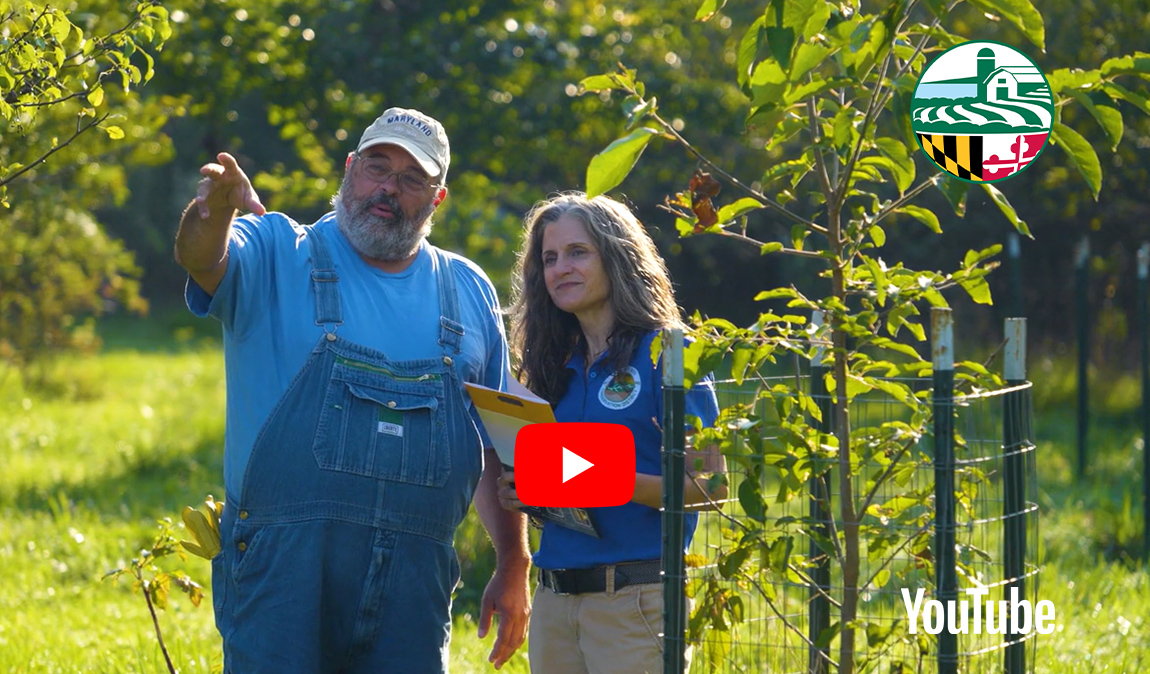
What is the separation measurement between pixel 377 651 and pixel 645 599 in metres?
0.70

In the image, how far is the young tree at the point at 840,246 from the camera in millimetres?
2623

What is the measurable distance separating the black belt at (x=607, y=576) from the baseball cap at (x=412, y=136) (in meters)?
1.13

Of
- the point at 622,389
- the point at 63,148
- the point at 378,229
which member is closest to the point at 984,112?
the point at 622,389

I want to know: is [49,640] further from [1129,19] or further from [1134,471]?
[1129,19]

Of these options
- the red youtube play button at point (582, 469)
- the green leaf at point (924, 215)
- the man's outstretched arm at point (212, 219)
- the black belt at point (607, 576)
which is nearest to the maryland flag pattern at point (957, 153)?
the green leaf at point (924, 215)

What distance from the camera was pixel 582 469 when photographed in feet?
11.4

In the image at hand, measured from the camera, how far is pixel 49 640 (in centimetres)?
596

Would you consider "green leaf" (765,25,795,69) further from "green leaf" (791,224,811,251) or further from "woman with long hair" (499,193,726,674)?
"woman with long hair" (499,193,726,674)

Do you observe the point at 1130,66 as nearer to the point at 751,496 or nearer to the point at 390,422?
the point at 751,496

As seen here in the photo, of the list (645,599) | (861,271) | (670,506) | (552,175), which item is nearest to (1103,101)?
(861,271)

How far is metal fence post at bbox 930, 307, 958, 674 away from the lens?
265 centimetres

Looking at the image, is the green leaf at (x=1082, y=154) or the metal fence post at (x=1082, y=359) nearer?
the green leaf at (x=1082, y=154)

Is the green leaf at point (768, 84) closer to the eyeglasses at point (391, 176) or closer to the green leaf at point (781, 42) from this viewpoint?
the green leaf at point (781, 42)

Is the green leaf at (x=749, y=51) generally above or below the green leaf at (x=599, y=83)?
above
